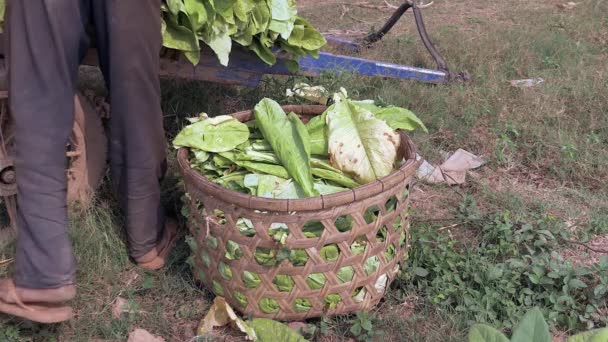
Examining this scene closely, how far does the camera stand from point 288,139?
8.75 feet

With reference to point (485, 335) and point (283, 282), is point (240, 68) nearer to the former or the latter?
point (283, 282)

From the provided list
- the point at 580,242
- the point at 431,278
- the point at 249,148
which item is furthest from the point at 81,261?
the point at 580,242

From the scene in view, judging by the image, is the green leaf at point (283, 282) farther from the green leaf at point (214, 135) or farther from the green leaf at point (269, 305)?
the green leaf at point (214, 135)

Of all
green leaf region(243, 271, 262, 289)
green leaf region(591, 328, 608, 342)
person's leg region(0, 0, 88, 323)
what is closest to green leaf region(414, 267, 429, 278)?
green leaf region(243, 271, 262, 289)

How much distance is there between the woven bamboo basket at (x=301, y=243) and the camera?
2.31m

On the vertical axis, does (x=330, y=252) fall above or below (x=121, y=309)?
above

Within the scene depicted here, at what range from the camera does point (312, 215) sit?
2301 millimetres

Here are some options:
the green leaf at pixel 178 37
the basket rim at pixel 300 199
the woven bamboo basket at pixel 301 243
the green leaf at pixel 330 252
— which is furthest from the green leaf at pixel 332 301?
the green leaf at pixel 178 37

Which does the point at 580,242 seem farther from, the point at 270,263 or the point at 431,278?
the point at 270,263

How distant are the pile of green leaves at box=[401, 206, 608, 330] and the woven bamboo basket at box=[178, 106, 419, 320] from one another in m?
0.26

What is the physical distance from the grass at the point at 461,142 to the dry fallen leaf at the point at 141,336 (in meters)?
0.07

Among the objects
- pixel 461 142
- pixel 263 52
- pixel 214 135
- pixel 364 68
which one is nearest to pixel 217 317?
pixel 214 135

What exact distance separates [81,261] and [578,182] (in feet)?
8.92

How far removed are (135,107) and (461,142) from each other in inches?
88.6
